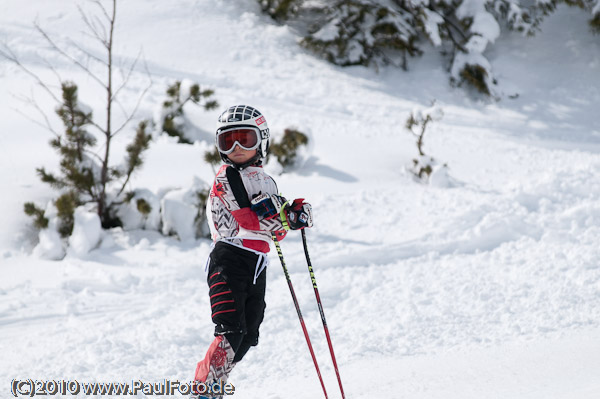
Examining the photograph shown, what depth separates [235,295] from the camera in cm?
296

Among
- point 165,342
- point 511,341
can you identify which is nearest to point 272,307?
point 165,342

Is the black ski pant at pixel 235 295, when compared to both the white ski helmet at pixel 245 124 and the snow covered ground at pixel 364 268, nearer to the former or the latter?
the white ski helmet at pixel 245 124

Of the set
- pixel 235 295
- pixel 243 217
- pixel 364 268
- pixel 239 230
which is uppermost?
pixel 243 217

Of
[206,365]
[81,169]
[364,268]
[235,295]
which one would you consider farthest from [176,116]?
[206,365]

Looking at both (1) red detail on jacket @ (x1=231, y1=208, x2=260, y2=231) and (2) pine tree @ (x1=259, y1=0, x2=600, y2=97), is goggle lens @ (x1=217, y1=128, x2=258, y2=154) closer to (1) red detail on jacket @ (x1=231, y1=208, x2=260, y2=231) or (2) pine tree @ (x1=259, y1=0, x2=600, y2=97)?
(1) red detail on jacket @ (x1=231, y1=208, x2=260, y2=231)

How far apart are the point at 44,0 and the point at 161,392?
1367cm

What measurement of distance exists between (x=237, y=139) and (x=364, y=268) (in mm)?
3133

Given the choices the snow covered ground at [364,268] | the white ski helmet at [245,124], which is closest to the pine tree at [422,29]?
the snow covered ground at [364,268]

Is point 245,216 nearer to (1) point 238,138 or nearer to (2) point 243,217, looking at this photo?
(2) point 243,217

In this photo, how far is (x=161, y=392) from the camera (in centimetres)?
365

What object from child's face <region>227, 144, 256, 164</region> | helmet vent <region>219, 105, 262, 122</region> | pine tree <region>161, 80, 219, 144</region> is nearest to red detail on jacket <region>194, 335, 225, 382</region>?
child's face <region>227, 144, 256, 164</region>

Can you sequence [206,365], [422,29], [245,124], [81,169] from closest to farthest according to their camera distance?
[206,365], [245,124], [81,169], [422,29]

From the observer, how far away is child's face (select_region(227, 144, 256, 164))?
308 cm

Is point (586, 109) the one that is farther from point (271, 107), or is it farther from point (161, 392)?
point (161, 392)
